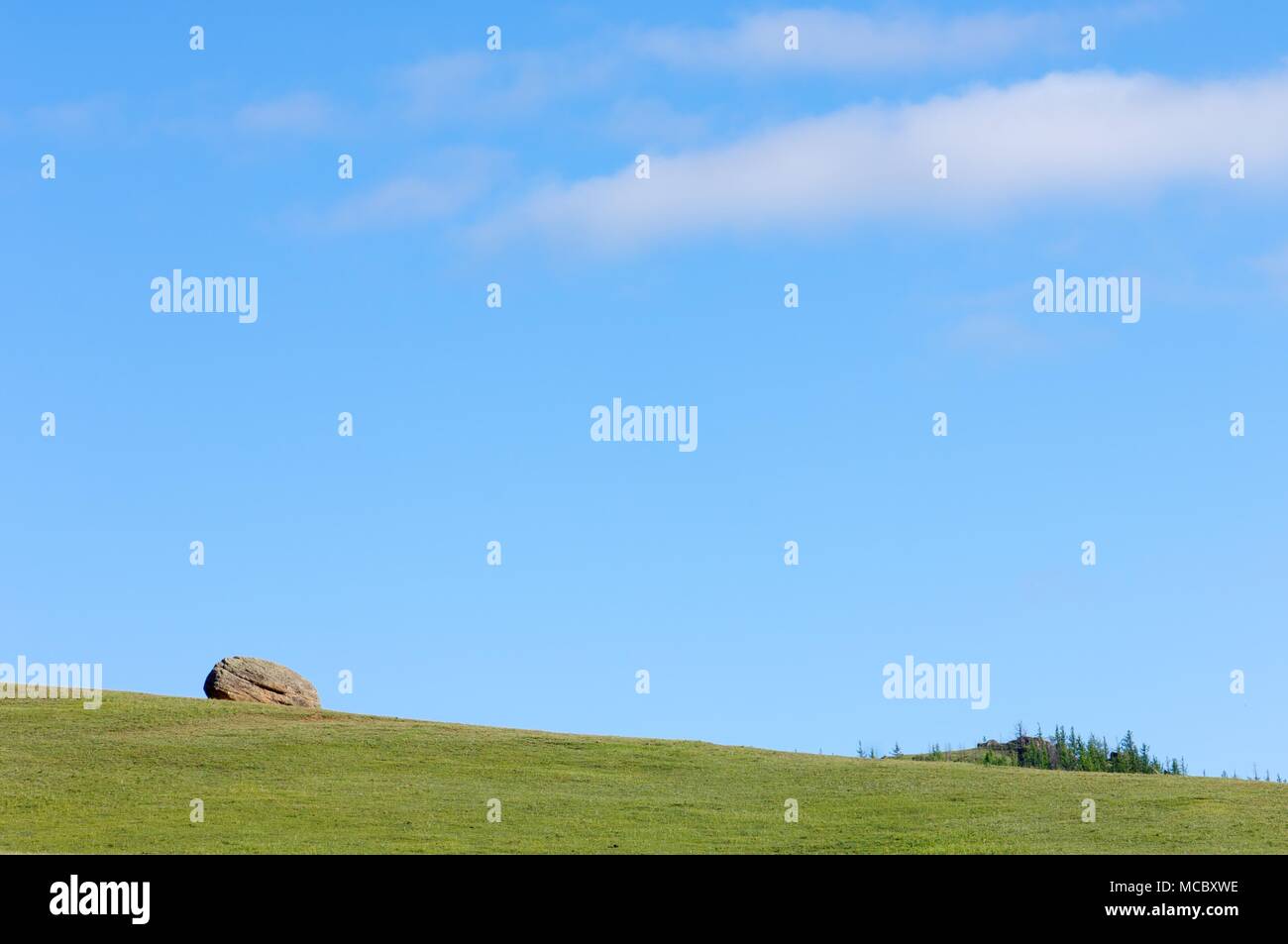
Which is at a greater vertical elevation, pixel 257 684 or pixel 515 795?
pixel 257 684

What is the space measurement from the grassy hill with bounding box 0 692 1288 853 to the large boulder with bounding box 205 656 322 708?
448 cm

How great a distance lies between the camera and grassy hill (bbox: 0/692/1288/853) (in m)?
36.3

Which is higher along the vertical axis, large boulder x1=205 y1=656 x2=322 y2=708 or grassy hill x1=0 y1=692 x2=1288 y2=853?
large boulder x1=205 y1=656 x2=322 y2=708

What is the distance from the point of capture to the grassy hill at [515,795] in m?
36.3

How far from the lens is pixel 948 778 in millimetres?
47062

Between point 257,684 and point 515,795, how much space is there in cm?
2258

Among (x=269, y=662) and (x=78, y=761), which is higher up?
(x=269, y=662)

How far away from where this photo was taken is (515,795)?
4316 centimetres

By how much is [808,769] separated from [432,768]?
40.2 ft
